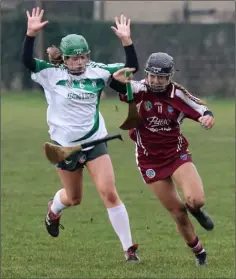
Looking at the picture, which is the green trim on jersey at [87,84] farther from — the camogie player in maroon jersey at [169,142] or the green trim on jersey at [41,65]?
the camogie player in maroon jersey at [169,142]

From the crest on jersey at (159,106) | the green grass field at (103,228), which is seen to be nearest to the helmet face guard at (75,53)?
the crest on jersey at (159,106)

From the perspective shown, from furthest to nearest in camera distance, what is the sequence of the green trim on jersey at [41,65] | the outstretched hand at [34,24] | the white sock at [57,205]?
the white sock at [57,205] → the green trim on jersey at [41,65] → the outstretched hand at [34,24]

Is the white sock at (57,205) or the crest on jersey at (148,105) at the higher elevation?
the crest on jersey at (148,105)

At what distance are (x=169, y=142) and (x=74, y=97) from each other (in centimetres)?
97

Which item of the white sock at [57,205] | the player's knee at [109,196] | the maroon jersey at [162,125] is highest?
the maroon jersey at [162,125]

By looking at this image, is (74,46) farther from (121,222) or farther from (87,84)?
(121,222)

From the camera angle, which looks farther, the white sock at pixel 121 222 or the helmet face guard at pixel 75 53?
the white sock at pixel 121 222

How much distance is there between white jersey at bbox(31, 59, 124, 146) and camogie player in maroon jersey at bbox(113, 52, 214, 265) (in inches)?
15.3

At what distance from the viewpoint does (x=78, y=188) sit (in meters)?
8.75

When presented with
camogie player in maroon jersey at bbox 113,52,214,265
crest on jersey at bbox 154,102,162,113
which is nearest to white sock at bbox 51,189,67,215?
camogie player in maroon jersey at bbox 113,52,214,265

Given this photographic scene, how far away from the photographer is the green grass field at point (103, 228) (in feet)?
26.0

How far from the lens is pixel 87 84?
27.6ft

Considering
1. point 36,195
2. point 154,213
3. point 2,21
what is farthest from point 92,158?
point 2,21

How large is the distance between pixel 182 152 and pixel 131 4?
1143 inches
